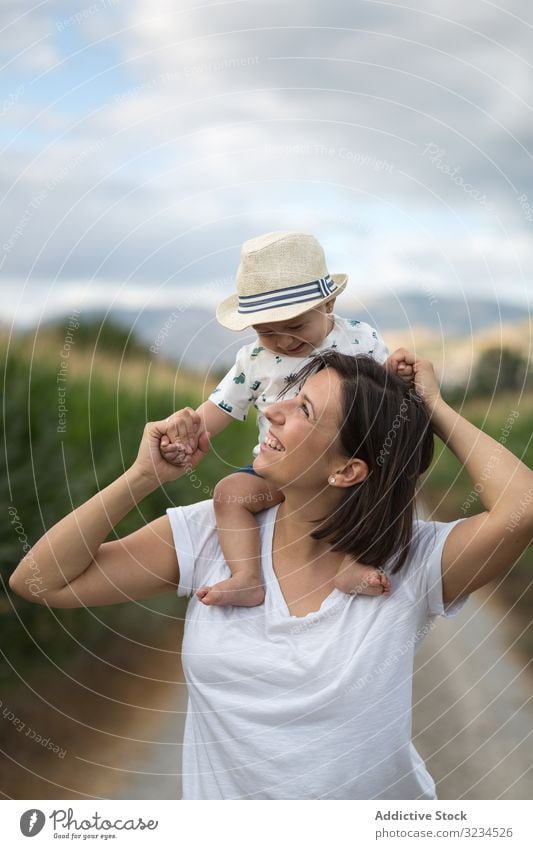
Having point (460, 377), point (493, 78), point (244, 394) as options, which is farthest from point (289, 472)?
point (493, 78)

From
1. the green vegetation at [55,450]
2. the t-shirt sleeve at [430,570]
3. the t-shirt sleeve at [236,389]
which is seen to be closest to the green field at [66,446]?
the green vegetation at [55,450]

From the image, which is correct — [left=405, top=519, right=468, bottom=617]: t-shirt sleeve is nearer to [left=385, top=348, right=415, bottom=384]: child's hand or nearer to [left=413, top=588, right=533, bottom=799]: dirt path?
[left=385, top=348, right=415, bottom=384]: child's hand

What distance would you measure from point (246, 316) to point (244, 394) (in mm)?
106

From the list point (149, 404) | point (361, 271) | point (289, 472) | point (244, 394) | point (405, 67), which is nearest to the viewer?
point (289, 472)

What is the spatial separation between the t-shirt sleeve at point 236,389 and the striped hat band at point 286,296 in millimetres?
68

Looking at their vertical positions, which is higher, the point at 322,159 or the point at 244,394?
the point at 322,159

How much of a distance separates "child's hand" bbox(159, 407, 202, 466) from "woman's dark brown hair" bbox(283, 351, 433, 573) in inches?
6.1

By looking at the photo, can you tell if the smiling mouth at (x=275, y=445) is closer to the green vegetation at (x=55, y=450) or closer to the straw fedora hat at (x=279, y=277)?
the straw fedora hat at (x=279, y=277)

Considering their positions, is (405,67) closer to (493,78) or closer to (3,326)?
(493,78)

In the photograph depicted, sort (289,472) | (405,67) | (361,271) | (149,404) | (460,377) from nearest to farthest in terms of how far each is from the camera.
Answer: (289,472) < (361,271) < (405,67) < (460,377) < (149,404)

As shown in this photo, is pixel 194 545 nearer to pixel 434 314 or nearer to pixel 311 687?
pixel 311 687

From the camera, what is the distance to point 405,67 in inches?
58.2

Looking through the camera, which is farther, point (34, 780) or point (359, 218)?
point (34, 780)

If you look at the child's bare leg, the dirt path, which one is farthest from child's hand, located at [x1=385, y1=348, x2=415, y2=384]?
the dirt path
